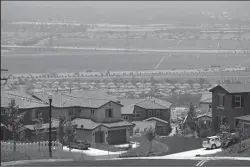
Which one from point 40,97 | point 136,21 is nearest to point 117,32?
point 136,21

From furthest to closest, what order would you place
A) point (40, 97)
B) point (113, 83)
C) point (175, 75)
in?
point (113, 83) → point (175, 75) → point (40, 97)

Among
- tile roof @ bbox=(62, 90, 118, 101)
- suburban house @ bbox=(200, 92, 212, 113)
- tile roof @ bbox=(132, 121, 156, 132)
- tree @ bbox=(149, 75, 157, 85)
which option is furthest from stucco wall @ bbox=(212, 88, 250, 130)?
tree @ bbox=(149, 75, 157, 85)

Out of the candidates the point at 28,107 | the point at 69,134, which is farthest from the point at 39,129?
the point at 28,107

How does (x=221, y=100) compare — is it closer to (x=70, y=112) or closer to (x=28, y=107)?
(x=70, y=112)

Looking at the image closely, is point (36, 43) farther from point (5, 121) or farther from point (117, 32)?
point (5, 121)

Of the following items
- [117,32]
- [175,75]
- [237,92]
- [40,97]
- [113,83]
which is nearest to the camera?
[237,92]

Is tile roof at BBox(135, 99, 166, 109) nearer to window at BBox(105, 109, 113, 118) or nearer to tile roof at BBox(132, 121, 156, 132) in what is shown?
tile roof at BBox(132, 121, 156, 132)

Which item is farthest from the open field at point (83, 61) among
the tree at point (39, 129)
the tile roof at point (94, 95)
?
the tree at point (39, 129)
